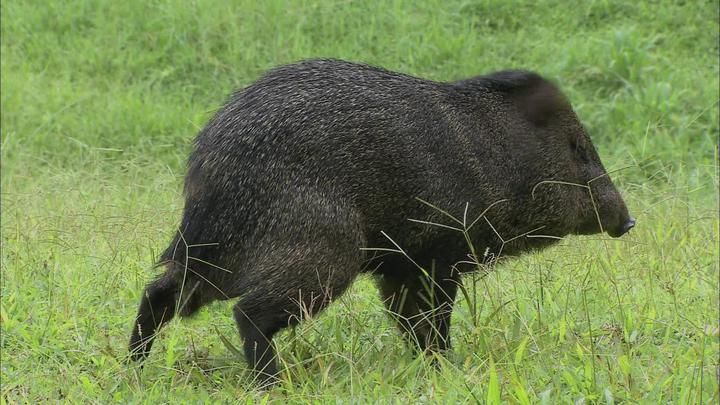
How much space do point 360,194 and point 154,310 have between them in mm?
841

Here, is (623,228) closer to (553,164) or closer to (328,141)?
(553,164)

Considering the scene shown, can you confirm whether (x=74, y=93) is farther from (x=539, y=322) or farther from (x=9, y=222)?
(x=539, y=322)

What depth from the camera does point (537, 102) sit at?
419 centimetres

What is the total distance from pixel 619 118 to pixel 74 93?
12.9 ft

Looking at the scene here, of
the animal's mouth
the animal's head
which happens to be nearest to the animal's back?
the animal's head

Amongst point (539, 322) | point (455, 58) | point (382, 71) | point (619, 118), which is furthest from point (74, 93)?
point (539, 322)

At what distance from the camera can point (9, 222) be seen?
5.40 metres

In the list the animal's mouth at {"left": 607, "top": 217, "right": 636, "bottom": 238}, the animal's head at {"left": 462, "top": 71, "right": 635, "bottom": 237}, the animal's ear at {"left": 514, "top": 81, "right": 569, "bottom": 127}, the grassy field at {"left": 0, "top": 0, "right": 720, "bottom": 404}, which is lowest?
the grassy field at {"left": 0, "top": 0, "right": 720, "bottom": 404}

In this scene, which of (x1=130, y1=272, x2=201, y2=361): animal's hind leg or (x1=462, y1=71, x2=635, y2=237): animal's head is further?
(x1=462, y1=71, x2=635, y2=237): animal's head

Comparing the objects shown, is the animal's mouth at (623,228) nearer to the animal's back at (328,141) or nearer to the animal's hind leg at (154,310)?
the animal's back at (328,141)

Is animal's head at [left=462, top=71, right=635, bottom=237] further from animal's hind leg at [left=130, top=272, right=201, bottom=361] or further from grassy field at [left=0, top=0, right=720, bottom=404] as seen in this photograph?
animal's hind leg at [left=130, top=272, right=201, bottom=361]

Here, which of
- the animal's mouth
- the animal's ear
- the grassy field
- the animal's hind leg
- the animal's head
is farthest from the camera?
the animal's mouth

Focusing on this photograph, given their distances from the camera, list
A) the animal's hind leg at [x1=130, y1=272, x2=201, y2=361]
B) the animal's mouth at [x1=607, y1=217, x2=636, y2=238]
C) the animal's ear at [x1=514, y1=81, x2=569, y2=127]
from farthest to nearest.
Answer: the animal's mouth at [x1=607, y1=217, x2=636, y2=238] < the animal's ear at [x1=514, y1=81, x2=569, y2=127] < the animal's hind leg at [x1=130, y1=272, x2=201, y2=361]

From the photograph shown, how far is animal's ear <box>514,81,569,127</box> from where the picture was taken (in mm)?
4180
